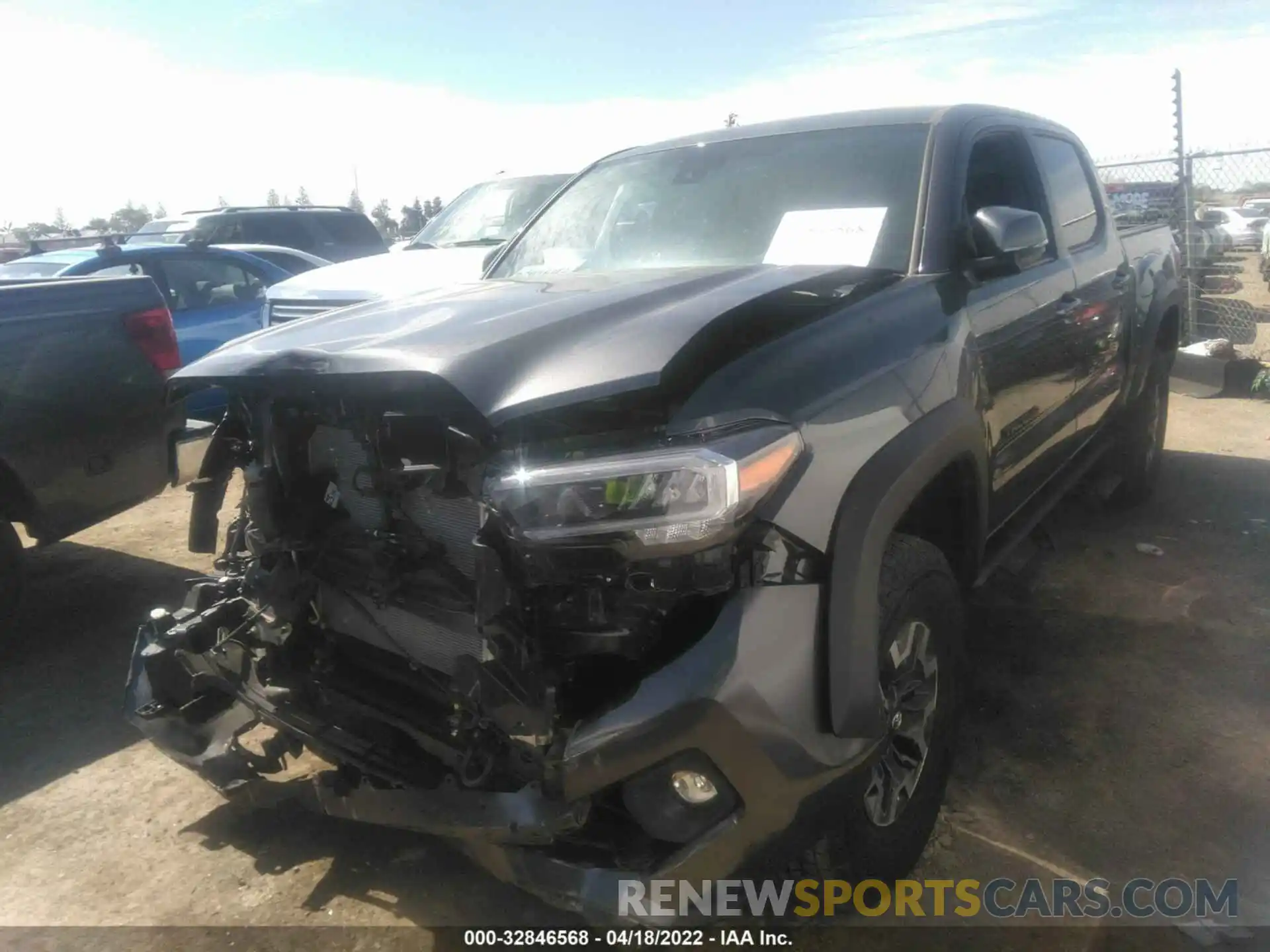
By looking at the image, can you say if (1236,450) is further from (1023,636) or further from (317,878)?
(317,878)

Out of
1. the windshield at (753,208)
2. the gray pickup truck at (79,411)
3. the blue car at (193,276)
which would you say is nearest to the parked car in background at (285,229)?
the blue car at (193,276)

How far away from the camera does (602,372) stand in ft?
6.48

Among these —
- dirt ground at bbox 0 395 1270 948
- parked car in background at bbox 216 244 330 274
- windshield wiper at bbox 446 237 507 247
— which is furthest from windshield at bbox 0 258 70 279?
dirt ground at bbox 0 395 1270 948

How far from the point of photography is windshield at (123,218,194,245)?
37.5 ft

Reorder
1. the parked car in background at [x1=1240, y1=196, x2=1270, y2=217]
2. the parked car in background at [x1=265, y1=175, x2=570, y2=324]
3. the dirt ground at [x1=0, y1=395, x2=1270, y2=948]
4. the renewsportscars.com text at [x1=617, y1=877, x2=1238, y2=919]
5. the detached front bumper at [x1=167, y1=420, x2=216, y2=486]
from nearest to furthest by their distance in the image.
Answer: the renewsportscars.com text at [x1=617, y1=877, x2=1238, y2=919], the dirt ground at [x1=0, y1=395, x2=1270, y2=948], the detached front bumper at [x1=167, y1=420, x2=216, y2=486], the parked car in background at [x1=265, y1=175, x2=570, y2=324], the parked car in background at [x1=1240, y1=196, x2=1270, y2=217]

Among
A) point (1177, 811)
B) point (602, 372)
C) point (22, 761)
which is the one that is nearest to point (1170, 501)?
point (1177, 811)

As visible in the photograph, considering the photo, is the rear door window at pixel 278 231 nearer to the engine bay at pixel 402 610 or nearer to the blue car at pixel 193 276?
the blue car at pixel 193 276

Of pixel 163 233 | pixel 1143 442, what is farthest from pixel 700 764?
pixel 163 233

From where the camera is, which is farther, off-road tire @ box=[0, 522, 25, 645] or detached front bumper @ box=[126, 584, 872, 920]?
off-road tire @ box=[0, 522, 25, 645]

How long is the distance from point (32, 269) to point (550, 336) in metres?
7.89

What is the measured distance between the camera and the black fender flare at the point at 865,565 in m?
1.91

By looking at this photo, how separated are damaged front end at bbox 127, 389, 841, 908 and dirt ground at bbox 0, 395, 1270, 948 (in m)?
0.59

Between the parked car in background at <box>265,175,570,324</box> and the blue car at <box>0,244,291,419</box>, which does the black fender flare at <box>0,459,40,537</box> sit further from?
the blue car at <box>0,244,291,419</box>

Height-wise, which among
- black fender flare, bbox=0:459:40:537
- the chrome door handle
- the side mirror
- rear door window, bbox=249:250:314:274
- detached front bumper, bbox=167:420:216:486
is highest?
the side mirror
